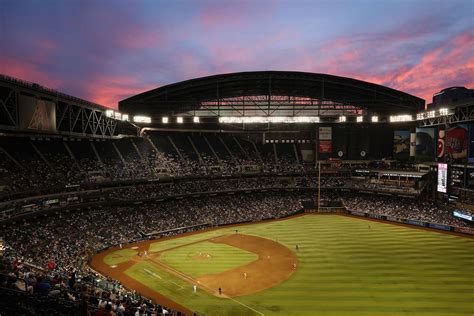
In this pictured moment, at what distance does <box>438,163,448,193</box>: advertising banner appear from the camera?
171ft

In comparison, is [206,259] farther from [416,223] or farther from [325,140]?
[325,140]

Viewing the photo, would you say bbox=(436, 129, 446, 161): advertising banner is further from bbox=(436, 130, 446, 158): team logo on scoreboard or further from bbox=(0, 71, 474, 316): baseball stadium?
bbox=(0, 71, 474, 316): baseball stadium

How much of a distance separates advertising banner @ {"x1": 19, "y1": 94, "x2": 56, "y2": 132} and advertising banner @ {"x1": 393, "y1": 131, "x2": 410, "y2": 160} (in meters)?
65.8

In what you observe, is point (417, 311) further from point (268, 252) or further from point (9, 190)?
point (9, 190)

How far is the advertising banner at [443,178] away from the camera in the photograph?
52.0 m

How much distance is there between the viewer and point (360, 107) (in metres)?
66.2

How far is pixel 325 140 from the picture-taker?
72812 mm

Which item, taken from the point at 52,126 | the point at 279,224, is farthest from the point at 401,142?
the point at 52,126

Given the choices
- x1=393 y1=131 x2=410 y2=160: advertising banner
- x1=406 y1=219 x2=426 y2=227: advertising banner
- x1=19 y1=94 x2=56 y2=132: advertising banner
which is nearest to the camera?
x1=19 y1=94 x2=56 y2=132: advertising banner

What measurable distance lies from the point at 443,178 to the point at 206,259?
137ft

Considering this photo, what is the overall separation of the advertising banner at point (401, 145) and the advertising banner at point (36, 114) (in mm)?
65832

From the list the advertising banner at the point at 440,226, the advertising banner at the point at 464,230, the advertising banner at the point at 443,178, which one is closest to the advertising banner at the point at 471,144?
the advertising banner at the point at 443,178

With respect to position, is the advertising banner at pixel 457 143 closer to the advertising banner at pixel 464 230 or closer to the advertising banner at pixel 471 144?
the advertising banner at pixel 471 144

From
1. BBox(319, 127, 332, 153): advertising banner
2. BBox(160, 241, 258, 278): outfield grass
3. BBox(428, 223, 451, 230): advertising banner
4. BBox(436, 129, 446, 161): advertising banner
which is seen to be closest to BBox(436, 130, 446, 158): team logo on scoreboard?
BBox(436, 129, 446, 161): advertising banner
